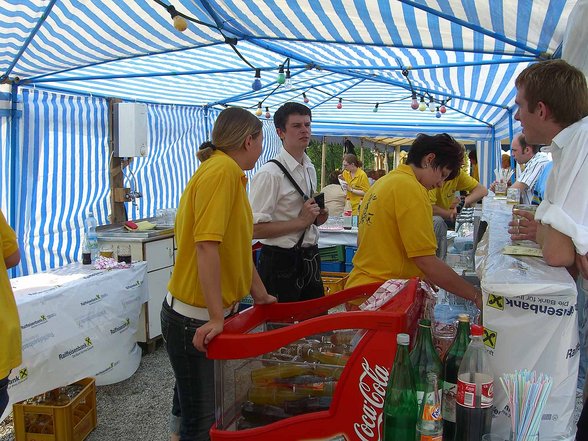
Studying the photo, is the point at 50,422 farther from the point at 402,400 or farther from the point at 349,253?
the point at 349,253

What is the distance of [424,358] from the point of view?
1.27 meters

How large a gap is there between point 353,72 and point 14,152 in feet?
13.8

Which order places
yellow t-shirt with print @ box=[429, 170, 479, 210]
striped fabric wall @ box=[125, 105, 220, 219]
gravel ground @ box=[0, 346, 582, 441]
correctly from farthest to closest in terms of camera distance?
striped fabric wall @ box=[125, 105, 220, 219]
yellow t-shirt with print @ box=[429, 170, 479, 210]
gravel ground @ box=[0, 346, 582, 441]

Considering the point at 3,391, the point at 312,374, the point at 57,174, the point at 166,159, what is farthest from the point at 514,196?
the point at 166,159

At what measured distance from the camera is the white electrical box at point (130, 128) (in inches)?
215

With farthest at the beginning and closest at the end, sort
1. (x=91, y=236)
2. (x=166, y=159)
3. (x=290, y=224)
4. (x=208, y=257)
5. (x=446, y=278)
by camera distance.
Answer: (x=166, y=159) < (x=91, y=236) < (x=290, y=224) < (x=446, y=278) < (x=208, y=257)

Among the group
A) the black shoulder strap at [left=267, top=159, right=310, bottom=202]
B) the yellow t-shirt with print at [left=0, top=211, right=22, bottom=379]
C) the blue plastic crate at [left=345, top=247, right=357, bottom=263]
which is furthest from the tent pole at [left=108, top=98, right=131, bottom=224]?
the yellow t-shirt with print at [left=0, top=211, right=22, bottom=379]

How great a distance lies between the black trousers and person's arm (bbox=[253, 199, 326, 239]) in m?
0.12

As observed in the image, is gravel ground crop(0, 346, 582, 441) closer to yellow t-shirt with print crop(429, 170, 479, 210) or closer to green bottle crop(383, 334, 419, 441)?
green bottle crop(383, 334, 419, 441)

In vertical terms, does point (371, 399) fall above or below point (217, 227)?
below

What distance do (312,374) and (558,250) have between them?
74cm

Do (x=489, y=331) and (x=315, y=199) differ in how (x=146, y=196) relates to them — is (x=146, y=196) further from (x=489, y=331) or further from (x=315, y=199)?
(x=489, y=331)

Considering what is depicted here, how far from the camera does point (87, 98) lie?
523cm

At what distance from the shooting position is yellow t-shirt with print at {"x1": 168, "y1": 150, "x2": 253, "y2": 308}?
1929 millimetres
